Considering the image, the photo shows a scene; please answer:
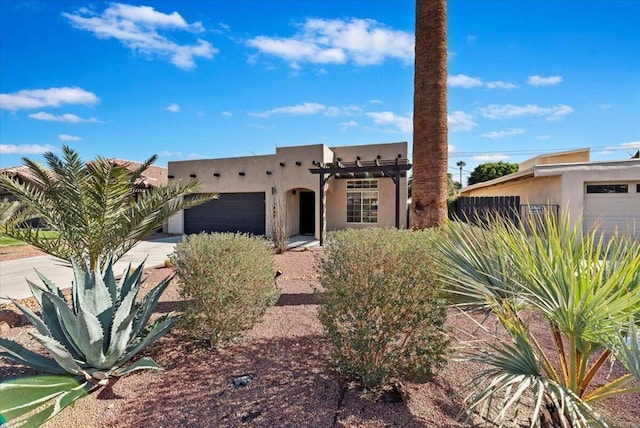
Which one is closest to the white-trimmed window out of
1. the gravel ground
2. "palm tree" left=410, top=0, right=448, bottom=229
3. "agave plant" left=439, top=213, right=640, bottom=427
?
"palm tree" left=410, top=0, right=448, bottom=229

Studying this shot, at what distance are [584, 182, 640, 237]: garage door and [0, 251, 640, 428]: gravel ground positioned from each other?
1255 centimetres

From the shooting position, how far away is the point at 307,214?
21.4 metres

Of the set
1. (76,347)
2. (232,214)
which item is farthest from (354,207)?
(76,347)

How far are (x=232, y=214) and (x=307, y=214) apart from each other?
4.87m

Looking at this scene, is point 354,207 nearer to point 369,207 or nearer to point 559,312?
point 369,207

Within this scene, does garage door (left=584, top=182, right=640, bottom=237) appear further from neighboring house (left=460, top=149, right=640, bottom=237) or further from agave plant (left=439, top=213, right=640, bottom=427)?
agave plant (left=439, top=213, right=640, bottom=427)

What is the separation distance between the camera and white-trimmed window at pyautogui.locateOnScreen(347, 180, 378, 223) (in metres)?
18.7

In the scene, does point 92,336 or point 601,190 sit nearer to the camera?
point 92,336

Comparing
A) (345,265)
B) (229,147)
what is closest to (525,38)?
(345,265)

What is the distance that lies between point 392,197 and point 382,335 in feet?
51.4

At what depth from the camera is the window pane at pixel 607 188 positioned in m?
13.7

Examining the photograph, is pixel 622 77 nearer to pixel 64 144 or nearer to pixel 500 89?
pixel 500 89

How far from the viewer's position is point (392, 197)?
18.4 meters

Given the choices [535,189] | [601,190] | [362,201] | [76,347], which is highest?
[535,189]
